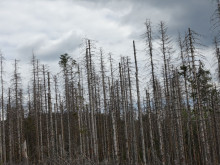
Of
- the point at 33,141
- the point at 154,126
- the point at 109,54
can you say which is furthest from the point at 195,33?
the point at 33,141

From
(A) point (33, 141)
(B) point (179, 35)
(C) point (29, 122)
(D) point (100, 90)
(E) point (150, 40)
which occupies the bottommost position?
(A) point (33, 141)

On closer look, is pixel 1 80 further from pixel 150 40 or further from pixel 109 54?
pixel 150 40

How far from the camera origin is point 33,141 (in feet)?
116

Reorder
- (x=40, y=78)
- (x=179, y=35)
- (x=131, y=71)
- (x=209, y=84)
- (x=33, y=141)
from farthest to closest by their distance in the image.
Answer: (x=33, y=141) < (x=209, y=84) < (x=40, y=78) < (x=179, y=35) < (x=131, y=71)

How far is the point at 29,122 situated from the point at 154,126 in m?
19.1

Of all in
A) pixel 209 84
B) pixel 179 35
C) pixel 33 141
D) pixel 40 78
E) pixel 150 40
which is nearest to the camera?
pixel 150 40

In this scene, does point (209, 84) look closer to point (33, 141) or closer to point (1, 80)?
point (1, 80)

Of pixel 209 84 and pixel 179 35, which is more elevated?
pixel 179 35

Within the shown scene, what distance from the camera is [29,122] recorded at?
122ft

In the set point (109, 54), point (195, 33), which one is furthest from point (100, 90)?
point (195, 33)

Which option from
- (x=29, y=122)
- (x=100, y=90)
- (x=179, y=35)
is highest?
(x=179, y=35)

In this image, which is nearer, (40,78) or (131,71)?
(131,71)

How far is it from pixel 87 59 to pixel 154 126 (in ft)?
66.7

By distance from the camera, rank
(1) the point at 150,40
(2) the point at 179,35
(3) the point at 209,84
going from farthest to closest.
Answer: (3) the point at 209,84, (2) the point at 179,35, (1) the point at 150,40
